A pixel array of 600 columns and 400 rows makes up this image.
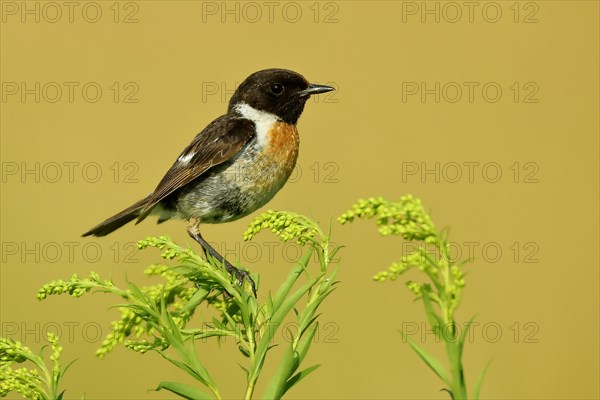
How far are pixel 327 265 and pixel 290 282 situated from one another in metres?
0.09

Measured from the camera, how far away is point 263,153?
5129mm

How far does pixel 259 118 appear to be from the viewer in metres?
5.49

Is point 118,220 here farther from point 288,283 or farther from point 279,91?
point 288,283

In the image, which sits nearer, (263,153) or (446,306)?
(446,306)

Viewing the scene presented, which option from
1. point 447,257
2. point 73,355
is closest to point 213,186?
point 73,355

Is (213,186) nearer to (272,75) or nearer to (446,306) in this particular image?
(272,75)

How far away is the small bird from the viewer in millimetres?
5074

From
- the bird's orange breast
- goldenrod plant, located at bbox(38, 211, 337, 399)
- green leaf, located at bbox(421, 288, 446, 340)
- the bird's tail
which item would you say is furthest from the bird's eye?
green leaf, located at bbox(421, 288, 446, 340)

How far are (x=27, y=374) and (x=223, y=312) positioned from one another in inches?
14.9

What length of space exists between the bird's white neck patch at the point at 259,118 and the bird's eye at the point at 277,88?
160 mm

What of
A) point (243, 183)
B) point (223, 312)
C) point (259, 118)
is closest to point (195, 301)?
point (223, 312)

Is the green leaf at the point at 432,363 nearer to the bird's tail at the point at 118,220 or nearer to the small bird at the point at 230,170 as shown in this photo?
the small bird at the point at 230,170

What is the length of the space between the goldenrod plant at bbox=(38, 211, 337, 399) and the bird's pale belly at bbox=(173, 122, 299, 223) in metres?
3.19

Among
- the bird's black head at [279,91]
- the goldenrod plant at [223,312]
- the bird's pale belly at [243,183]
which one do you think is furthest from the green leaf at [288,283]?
the bird's black head at [279,91]
